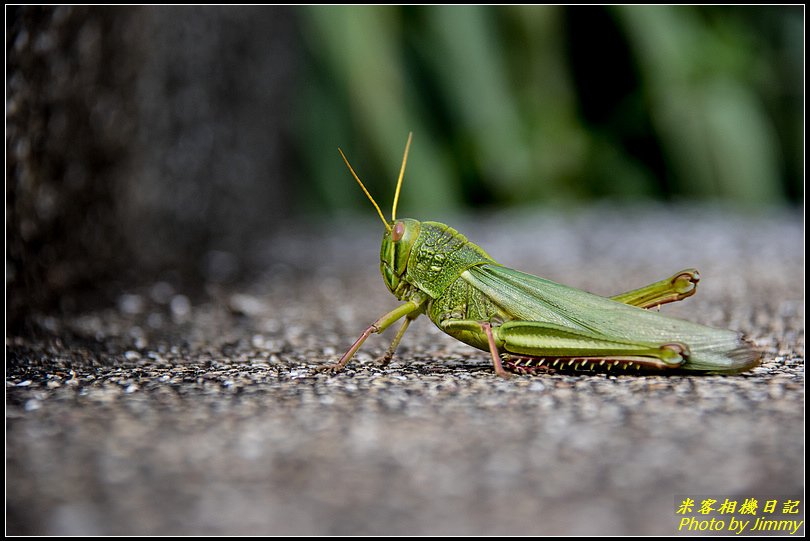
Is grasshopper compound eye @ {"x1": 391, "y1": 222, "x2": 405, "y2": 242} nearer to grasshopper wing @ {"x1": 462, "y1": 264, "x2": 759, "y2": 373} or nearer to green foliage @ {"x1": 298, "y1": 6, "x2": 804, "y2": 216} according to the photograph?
grasshopper wing @ {"x1": 462, "y1": 264, "x2": 759, "y2": 373}

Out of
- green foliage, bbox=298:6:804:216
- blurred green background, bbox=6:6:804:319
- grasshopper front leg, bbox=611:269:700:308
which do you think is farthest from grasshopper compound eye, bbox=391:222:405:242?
green foliage, bbox=298:6:804:216

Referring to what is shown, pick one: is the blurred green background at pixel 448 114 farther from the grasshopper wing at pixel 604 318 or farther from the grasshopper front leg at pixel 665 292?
the grasshopper front leg at pixel 665 292

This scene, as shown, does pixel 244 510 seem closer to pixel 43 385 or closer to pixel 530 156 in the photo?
pixel 43 385

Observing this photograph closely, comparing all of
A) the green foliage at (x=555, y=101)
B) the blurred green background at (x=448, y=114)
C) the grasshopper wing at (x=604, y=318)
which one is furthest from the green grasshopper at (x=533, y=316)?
the green foliage at (x=555, y=101)

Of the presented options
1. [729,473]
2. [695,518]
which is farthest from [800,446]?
[695,518]

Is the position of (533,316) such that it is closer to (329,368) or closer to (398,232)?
(398,232)
